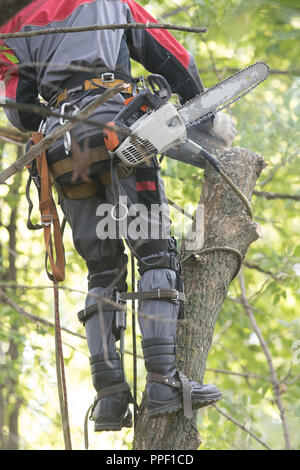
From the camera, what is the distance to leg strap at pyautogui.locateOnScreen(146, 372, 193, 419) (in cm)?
241

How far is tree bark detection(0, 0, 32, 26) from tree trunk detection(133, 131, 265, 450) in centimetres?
165

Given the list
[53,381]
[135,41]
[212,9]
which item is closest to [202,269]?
[135,41]

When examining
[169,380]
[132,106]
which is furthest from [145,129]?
[169,380]

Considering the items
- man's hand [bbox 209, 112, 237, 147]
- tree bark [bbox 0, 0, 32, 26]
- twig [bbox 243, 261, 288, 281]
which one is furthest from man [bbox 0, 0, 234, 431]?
twig [bbox 243, 261, 288, 281]

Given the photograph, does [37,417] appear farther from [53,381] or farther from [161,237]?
[161,237]

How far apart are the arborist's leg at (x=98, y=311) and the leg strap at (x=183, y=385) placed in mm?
210

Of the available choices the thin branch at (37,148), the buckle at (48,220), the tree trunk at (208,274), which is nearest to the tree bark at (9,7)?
the thin branch at (37,148)

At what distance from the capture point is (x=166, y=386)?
2.41 m

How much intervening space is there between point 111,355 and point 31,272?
342 cm

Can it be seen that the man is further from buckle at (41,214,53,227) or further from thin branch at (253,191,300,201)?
thin branch at (253,191,300,201)

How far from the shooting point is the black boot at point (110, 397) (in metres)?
2.52

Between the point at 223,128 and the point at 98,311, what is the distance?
3.85ft

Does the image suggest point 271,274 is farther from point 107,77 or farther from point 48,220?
point 107,77

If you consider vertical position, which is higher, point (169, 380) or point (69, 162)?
point (69, 162)
